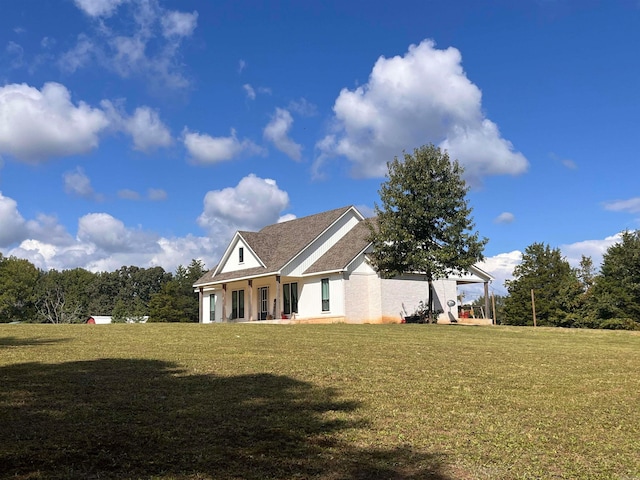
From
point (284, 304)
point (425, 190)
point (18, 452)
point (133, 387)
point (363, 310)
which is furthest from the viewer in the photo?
point (284, 304)

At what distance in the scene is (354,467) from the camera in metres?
4.89

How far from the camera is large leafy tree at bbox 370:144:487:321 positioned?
27.3 m

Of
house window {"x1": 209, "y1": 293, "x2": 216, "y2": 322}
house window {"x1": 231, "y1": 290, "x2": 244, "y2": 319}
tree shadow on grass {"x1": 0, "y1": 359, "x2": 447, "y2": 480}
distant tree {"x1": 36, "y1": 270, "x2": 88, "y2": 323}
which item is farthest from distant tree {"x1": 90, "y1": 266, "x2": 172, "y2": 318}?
tree shadow on grass {"x1": 0, "y1": 359, "x2": 447, "y2": 480}

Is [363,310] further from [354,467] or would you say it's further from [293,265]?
[354,467]

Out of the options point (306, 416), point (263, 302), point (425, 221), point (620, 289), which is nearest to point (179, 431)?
point (306, 416)

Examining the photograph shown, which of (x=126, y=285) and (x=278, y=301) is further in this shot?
(x=126, y=285)

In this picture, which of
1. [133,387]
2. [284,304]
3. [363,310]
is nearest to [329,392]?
[133,387]

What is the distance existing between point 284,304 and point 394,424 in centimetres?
2728

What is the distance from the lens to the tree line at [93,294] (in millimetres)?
68375

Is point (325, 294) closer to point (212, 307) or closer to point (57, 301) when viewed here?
point (212, 307)

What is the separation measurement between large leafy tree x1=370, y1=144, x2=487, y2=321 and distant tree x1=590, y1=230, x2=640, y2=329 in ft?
87.3

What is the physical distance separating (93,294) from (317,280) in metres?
83.6

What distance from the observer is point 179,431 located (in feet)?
18.7

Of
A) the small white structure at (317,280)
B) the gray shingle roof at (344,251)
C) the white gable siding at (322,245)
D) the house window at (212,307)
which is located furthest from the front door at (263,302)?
the house window at (212,307)
